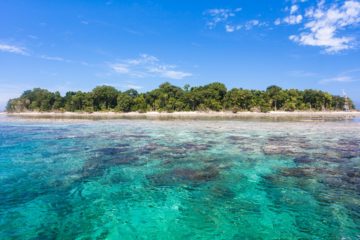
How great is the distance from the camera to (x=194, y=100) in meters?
138

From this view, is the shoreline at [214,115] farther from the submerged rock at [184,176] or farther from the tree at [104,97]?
the submerged rock at [184,176]

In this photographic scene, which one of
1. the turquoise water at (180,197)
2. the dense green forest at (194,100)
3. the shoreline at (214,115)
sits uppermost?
the dense green forest at (194,100)

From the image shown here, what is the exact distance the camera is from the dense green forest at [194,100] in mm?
134500

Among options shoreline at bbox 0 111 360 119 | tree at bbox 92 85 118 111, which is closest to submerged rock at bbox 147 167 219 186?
shoreline at bbox 0 111 360 119

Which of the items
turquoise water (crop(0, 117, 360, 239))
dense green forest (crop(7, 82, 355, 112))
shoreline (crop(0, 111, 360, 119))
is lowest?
turquoise water (crop(0, 117, 360, 239))

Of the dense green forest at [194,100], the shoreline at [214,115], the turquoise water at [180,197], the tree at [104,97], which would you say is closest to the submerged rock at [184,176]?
the turquoise water at [180,197]

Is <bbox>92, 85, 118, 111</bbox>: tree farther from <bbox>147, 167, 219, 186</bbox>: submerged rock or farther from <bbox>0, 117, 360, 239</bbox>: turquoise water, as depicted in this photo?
<bbox>147, 167, 219, 186</bbox>: submerged rock

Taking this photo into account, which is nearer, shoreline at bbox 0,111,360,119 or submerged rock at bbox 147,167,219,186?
submerged rock at bbox 147,167,219,186

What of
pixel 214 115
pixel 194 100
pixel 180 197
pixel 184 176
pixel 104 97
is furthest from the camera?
pixel 104 97

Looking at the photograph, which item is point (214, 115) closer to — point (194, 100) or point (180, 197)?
point (194, 100)

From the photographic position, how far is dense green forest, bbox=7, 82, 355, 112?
134 m

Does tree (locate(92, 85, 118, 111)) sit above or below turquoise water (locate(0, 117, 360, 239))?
above

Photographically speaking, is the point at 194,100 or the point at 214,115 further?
the point at 194,100

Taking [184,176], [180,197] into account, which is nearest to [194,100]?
[184,176]
